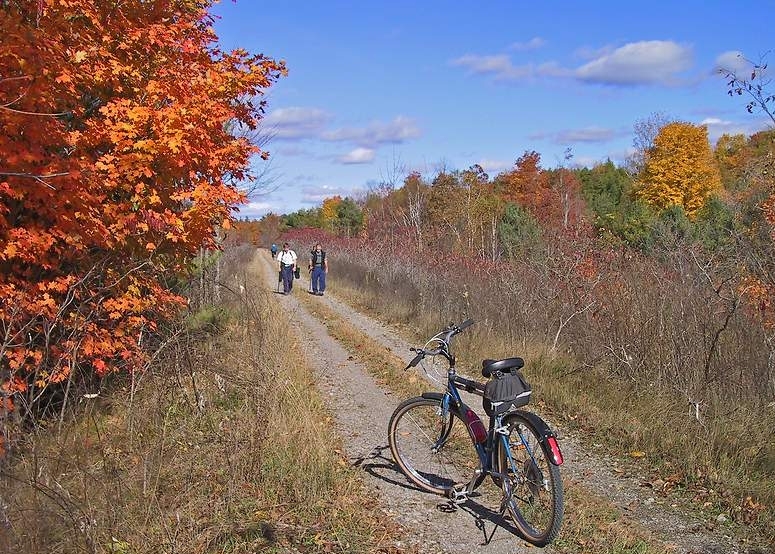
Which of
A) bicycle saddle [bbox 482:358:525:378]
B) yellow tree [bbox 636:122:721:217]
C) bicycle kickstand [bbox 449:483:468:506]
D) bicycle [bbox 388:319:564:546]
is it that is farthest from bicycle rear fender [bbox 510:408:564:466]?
yellow tree [bbox 636:122:721:217]

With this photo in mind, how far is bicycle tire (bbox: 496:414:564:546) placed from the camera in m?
4.45

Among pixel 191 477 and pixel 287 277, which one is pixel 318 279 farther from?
pixel 191 477

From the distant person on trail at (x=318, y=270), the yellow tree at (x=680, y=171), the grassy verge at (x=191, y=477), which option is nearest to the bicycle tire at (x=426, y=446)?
the grassy verge at (x=191, y=477)

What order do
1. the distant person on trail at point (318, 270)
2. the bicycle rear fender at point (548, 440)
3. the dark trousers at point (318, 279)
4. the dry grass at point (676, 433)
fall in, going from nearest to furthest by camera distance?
1. the bicycle rear fender at point (548, 440)
2. the dry grass at point (676, 433)
3. the distant person on trail at point (318, 270)
4. the dark trousers at point (318, 279)

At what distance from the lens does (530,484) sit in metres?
4.67

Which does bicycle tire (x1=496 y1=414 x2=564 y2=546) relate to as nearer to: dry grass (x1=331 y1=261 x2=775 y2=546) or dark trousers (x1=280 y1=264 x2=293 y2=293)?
dry grass (x1=331 y1=261 x2=775 y2=546)

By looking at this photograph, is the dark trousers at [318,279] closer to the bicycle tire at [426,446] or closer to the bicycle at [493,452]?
the bicycle tire at [426,446]

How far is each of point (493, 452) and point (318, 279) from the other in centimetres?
1833

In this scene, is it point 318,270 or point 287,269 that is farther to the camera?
point 318,270

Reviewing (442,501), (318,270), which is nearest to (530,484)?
(442,501)

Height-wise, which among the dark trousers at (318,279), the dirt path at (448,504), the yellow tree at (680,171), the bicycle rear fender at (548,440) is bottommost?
the dirt path at (448,504)

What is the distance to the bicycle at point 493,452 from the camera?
4512 mm

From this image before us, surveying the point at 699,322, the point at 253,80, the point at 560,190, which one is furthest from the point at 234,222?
the point at 560,190

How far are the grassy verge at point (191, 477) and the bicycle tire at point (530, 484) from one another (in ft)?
3.12
